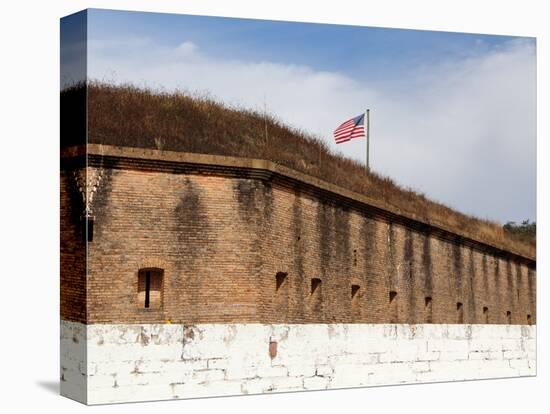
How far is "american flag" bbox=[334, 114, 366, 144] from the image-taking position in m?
18.2

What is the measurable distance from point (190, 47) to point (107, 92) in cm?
132

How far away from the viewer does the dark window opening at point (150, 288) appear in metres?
16.0

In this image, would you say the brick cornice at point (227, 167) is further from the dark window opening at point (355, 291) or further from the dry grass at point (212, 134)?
the dark window opening at point (355, 291)

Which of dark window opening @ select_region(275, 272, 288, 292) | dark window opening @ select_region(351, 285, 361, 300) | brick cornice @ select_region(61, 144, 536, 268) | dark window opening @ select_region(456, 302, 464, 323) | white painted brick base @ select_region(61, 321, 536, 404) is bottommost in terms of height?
white painted brick base @ select_region(61, 321, 536, 404)

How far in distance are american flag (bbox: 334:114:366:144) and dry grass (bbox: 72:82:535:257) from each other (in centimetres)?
23

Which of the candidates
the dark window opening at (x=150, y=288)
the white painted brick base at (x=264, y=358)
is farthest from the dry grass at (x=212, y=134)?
the white painted brick base at (x=264, y=358)

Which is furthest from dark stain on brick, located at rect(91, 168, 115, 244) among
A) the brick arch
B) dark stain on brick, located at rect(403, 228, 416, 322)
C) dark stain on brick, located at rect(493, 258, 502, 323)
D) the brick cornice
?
dark stain on brick, located at rect(493, 258, 502, 323)

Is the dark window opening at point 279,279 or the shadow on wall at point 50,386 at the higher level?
the dark window opening at point 279,279

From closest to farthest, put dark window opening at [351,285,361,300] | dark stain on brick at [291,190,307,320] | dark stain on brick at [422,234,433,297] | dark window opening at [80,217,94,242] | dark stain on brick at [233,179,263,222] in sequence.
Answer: dark window opening at [80,217,94,242] → dark stain on brick at [233,179,263,222] → dark stain on brick at [291,190,307,320] → dark window opening at [351,285,361,300] → dark stain on brick at [422,234,433,297]

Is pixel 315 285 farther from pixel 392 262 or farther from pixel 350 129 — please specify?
pixel 350 129

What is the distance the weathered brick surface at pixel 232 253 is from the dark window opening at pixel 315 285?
0.07m

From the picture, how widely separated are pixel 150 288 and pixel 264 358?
1.74 meters

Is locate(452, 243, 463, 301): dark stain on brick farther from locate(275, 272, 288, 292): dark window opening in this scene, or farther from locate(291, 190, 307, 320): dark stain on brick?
locate(275, 272, 288, 292): dark window opening

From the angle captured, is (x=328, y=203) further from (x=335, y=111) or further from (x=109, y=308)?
(x=109, y=308)
